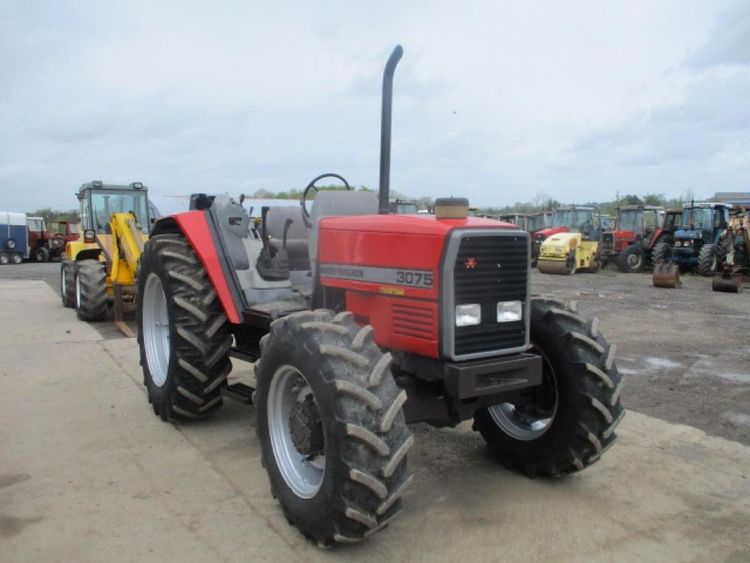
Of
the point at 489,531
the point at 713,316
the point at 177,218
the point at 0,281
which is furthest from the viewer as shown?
the point at 0,281

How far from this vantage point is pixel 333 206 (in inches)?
165

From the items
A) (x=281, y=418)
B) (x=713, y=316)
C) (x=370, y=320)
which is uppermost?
(x=370, y=320)

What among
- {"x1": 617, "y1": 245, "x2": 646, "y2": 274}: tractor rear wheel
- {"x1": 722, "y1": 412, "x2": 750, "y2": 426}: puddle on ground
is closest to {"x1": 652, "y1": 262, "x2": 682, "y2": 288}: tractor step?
{"x1": 617, "y1": 245, "x2": 646, "y2": 274}: tractor rear wheel

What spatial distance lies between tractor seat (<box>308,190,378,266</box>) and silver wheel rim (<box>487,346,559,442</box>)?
1548 mm

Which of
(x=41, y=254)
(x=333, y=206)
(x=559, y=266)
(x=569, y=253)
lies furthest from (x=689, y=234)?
(x=41, y=254)

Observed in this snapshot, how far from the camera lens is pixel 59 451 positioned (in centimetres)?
434

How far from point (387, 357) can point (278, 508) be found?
122 cm

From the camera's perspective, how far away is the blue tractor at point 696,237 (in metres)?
20.3

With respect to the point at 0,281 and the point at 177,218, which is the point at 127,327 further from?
the point at 0,281

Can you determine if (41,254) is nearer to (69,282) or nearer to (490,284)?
(69,282)

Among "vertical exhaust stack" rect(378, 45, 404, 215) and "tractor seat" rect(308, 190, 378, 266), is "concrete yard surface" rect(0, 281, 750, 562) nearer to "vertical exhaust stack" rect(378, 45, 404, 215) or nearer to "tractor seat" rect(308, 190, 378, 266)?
"tractor seat" rect(308, 190, 378, 266)

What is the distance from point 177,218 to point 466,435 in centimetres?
282

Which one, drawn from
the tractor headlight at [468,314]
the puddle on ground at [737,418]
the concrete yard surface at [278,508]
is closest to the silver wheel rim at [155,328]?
the concrete yard surface at [278,508]

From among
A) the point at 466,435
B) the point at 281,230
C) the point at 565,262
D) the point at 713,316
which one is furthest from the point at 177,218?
the point at 565,262
